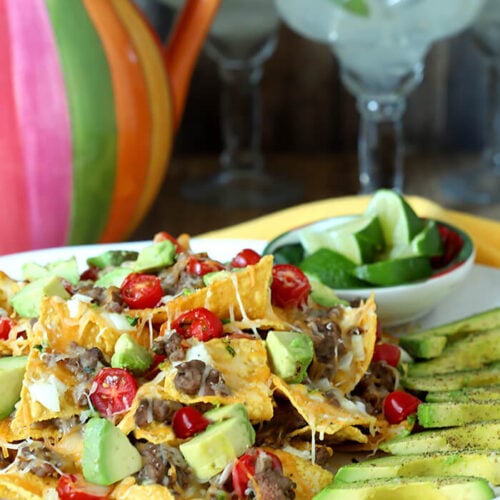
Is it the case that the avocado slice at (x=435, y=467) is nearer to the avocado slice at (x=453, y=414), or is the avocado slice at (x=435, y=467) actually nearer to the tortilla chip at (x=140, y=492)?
the avocado slice at (x=453, y=414)

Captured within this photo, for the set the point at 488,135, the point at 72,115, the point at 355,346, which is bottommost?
the point at 488,135

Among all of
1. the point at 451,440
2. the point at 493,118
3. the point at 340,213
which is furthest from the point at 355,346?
the point at 493,118

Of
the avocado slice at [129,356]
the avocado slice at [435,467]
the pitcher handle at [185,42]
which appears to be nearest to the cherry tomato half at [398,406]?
the avocado slice at [435,467]

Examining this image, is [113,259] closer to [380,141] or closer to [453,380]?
[453,380]

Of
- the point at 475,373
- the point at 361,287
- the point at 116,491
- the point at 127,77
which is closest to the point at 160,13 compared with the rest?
the point at 127,77

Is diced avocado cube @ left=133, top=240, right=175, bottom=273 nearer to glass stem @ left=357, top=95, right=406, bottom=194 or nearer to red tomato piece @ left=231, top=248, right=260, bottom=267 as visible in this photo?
red tomato piece @ left=231, top=248, right=260, bottom=267

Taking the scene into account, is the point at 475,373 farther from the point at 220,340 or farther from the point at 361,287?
the point at 220,340
